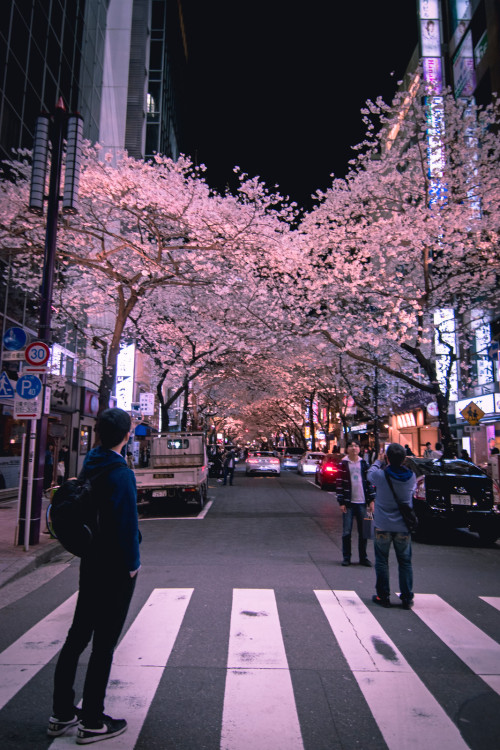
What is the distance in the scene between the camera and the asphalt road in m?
3.32

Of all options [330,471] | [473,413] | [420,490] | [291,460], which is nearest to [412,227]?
[473,413]

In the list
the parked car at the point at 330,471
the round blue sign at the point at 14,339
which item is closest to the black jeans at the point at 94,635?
the round blue sign at the point at 14,339

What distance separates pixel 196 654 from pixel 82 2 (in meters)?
32.3

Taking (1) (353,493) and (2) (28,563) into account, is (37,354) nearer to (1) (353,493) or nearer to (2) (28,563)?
(2) (28,563)

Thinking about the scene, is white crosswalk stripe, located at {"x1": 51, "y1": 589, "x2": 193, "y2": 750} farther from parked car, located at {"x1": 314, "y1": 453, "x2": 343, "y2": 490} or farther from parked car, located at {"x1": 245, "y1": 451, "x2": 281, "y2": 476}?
parked car, located at {"x1": 245, "y1": 451, "x2": 281, "y2": 476}

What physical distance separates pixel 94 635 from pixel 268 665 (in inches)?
70.1

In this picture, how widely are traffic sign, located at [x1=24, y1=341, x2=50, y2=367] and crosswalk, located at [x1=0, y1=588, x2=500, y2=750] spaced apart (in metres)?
4.44

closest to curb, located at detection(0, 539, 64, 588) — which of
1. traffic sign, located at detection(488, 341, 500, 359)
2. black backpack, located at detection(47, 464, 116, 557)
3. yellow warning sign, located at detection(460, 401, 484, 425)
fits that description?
black backpack, located at detection(47, 464, 116, 557)

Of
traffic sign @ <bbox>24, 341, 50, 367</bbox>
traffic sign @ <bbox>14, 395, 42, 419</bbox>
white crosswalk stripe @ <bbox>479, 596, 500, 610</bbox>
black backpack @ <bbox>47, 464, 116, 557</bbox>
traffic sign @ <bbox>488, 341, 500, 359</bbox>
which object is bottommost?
white crosswalk stripe @ <bbox>479, 596, 500, 610</bbox>

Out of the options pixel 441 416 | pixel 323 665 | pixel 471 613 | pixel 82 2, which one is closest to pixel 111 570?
pixel 323 665

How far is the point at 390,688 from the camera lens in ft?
12.9

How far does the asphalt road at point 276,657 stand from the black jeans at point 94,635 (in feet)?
0.78

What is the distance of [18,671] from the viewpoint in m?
4.18

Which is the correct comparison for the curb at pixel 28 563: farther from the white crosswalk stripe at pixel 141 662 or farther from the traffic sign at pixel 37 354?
the traffic sign at pixel 37 354
